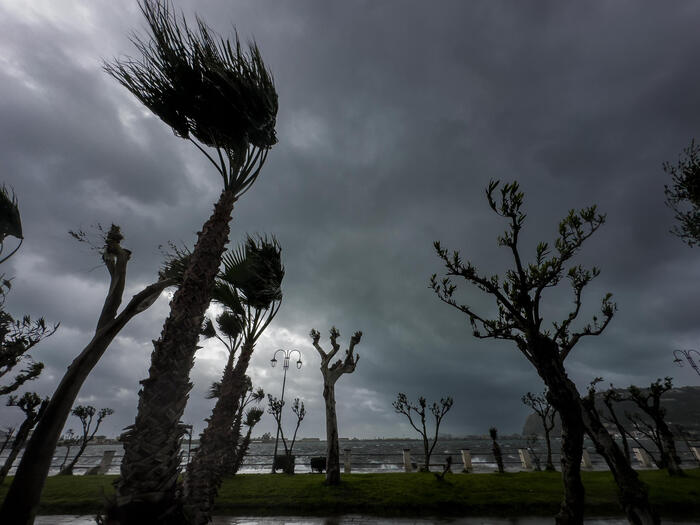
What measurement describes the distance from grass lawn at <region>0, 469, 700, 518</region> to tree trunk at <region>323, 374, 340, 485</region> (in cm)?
68

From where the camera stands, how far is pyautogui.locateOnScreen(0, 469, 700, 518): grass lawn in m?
10.6

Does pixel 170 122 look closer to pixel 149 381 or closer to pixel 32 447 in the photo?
pixel 149 381

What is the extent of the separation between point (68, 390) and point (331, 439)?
13.6 meters

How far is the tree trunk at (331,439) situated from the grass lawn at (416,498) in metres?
0.68

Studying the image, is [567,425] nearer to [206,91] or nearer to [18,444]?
[206,91]


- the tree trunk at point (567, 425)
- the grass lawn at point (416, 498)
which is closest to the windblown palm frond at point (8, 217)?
the grass lawn at point (416, 498)

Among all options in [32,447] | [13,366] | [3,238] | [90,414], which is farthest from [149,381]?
[90,414]

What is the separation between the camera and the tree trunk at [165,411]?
3.54 meters

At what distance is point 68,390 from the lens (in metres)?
4.23

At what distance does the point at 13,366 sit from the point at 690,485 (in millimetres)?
32417

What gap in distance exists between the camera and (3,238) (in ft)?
20.9

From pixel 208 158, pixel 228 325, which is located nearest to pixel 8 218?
pixel 208 158

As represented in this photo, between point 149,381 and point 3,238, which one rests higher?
point 3,238

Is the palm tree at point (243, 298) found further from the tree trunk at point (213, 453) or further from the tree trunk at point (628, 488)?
the tree trunk at point (628, 488)
